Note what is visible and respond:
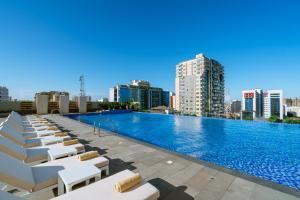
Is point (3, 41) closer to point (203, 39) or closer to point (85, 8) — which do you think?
point (85, 8)

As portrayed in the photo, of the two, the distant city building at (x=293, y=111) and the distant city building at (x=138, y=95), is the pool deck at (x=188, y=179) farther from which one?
the distant city building at (x=293, y=111)

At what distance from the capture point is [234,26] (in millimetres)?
17094

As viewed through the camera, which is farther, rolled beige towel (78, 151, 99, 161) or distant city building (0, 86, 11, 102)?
distant city building (0, 86, 11, 102)

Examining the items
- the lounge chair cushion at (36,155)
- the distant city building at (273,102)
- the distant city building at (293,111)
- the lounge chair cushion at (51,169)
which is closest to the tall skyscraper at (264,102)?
the distant city building at (273,102)

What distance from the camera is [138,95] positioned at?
68188 millimetres

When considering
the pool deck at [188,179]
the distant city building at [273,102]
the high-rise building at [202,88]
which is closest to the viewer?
the pool deck at [188,179]

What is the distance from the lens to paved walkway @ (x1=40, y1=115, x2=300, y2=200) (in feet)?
8.44

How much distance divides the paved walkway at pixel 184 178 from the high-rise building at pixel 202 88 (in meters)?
40.9

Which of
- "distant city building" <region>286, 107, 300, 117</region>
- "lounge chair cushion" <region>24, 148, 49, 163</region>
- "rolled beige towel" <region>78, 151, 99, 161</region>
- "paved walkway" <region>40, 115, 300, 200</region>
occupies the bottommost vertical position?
"distant city building" <region>286, 107, 300, 117</region>

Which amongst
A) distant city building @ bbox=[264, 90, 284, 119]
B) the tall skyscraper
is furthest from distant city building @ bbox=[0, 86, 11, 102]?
distant city building @ bbox=[264, 90, 284, 119]

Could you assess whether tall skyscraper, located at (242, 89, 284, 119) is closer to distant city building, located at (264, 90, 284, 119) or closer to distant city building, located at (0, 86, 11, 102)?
distant city building, located at (264, 90, 284, 119)

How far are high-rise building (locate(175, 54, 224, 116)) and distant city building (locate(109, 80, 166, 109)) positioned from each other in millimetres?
15918

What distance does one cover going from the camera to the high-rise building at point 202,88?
47.3 metres

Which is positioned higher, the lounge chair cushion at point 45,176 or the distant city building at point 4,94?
the distant city building at point 4,94
